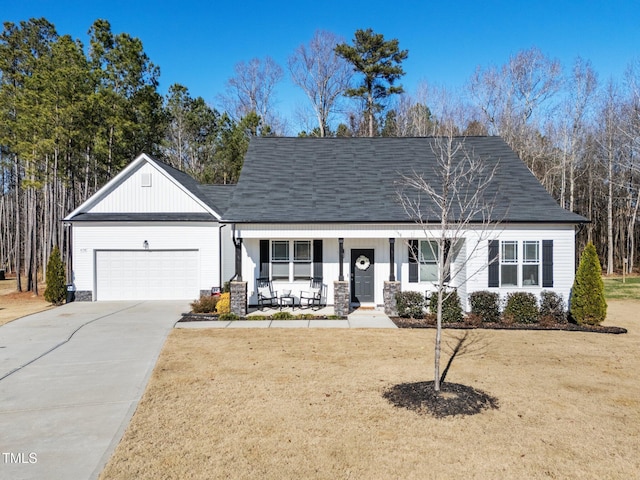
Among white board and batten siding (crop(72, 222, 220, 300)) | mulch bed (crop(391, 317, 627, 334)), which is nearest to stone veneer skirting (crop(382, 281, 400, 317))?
mulch bed (crop(391, 317, 627, 334))

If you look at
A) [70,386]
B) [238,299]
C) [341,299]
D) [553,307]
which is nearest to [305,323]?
[341,299]

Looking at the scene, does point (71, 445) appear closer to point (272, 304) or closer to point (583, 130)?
point (272, 304)

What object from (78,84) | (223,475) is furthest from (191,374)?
(78,84)

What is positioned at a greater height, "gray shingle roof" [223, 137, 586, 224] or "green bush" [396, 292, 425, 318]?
"gray shingle roof" [223, 137, 586, 224]

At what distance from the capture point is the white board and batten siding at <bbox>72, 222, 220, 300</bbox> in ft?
58.0

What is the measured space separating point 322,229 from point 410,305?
377 centimetres

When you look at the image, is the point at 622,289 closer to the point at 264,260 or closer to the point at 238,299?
the point at 264,260

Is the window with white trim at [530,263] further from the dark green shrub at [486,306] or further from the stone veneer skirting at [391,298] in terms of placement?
the stone veneer skirting at [391,298]

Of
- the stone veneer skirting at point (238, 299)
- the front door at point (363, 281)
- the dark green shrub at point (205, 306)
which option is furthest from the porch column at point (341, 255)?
the dark green shrub at point (205, 306)

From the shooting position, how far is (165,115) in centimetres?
2973

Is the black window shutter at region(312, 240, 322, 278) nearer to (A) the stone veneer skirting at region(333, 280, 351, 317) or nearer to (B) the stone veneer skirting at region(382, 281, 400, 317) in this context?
(A) the stone veneer skirting at region(333, 280, 351, 317)

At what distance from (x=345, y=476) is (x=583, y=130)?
35233 millimetres

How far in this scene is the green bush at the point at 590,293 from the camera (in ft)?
40.7

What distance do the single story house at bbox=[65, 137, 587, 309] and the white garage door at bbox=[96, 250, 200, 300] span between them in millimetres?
42
